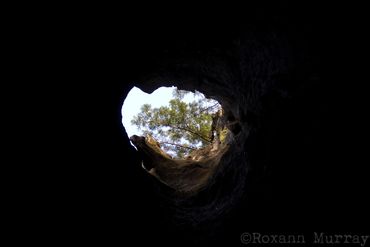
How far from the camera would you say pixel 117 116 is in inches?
165

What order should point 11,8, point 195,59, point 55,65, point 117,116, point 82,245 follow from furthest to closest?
point 195,59 < point 117,116 < point 82,245 < point 55,65 < point 11,8

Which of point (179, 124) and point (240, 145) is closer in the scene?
point (240, 145)

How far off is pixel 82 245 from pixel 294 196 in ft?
9.14

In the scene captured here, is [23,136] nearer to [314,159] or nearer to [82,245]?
[82,245]

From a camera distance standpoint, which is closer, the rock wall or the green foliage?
the rock wall

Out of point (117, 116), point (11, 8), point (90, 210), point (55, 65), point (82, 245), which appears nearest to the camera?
point (11, 8)

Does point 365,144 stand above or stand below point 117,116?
below

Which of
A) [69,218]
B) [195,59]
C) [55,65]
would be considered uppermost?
[195,59]

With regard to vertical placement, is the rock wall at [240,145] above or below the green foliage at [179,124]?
below

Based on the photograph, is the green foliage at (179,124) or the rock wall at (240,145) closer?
the rock wall at (240,145)

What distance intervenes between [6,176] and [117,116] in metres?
1.99

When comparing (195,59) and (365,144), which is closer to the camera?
(365,144)

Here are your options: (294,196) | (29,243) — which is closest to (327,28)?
(294,196)

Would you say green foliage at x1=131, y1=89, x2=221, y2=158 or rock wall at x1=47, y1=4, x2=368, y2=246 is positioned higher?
green foliage at x1=131, y1=89, x2=221, y2=158
